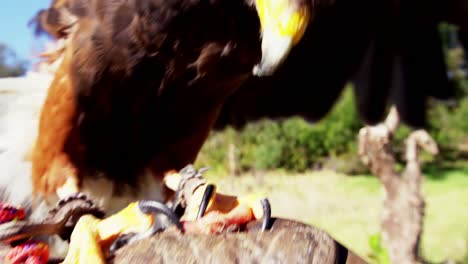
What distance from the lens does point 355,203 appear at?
15.7 feet

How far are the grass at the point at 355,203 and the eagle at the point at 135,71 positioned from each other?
176cm

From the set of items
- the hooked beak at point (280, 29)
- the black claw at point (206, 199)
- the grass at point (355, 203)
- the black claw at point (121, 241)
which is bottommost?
the grass at point (355, 203)

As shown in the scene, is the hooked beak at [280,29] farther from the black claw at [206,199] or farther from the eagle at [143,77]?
the black claw at [206,199]

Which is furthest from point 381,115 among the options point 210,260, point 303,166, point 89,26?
point 303,166

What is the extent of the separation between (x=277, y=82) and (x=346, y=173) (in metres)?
4.25

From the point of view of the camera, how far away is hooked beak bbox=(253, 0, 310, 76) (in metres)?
1.16

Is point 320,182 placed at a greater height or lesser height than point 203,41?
lesser

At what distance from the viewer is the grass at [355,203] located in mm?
3592

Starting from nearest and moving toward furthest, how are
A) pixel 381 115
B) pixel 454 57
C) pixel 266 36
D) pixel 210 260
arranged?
pixel 210 260, pixel 266 36, pixel 381 115, pixel 454 57

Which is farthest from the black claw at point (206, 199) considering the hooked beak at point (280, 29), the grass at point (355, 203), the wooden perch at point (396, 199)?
the grass at point (355, 203)

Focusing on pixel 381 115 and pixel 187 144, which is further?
pixel 381 115

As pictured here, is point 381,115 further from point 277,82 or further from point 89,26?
point 89,26

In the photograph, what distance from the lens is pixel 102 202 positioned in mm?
1562

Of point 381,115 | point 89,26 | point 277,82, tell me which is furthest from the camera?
point 381,115
